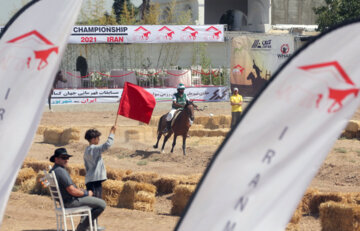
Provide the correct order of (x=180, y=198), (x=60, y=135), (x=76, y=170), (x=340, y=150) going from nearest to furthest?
1. (x=180, y=198)
2. (x=76, y=170)
3. (x=340, y=150)
4. (x=60, y=135)

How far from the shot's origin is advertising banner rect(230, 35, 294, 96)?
38344 mm

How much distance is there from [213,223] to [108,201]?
9919mm

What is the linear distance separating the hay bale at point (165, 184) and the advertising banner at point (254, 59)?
22.8m

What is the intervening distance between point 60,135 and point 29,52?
2063 centimetres

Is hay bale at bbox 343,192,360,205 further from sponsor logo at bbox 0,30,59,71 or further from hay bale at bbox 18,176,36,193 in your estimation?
sponsor logo at bbox 0,30,59,71

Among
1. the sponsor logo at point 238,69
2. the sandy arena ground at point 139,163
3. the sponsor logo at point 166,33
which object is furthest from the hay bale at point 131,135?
the sponsor logo at point 238,69

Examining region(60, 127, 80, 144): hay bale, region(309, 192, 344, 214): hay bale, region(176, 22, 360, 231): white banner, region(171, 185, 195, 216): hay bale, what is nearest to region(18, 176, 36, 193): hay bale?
region(171, 185, 195, 216): hay bale

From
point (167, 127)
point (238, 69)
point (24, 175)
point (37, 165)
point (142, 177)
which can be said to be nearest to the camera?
point (142, 177)

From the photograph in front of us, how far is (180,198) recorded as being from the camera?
533 inches

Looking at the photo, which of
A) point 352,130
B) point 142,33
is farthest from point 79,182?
point 142,33

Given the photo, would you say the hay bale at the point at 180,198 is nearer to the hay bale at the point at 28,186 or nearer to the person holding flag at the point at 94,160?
the person holding flag at the point at 94,160

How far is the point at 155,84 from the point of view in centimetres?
3941

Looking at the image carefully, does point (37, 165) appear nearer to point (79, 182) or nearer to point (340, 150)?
point (79, 182)

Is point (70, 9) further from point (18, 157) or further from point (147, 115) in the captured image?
point (147, 115)
